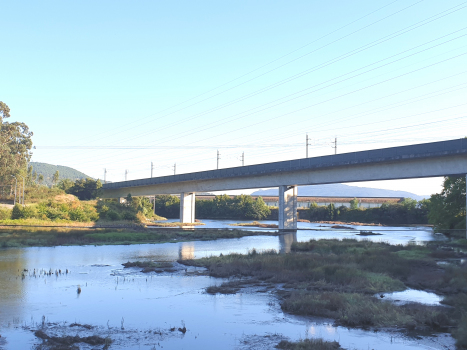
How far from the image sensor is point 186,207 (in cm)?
9412

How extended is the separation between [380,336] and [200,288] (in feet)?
32.7

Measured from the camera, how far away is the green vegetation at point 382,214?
4508 inches

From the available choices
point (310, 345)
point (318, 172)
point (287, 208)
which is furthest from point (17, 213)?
point (310, 345)

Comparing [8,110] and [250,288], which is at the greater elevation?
[8,110]

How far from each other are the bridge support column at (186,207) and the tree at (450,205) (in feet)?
166

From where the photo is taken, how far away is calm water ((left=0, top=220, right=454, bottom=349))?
1328 cm

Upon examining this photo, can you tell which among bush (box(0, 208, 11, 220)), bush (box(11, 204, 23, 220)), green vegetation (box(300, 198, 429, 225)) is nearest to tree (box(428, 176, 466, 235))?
green vegetation (box(300, 198, 429, 225))

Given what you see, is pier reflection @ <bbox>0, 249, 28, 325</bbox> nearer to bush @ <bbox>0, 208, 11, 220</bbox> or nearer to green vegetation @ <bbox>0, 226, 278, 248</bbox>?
green vegetation @ <bbox>0, 226, 278, 248</bbox>

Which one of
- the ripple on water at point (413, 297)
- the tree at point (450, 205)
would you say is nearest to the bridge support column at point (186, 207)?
the tree at point (450, 205)

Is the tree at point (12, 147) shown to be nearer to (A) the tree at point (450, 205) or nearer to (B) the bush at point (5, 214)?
(B) the bush at point (5, 214)

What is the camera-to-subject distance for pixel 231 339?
13.7 meters

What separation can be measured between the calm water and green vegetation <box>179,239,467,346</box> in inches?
35.0

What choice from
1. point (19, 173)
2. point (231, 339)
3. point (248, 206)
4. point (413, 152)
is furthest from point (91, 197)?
point (231, 339)

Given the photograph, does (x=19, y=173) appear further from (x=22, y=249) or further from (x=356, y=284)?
(x=356, y=284)
